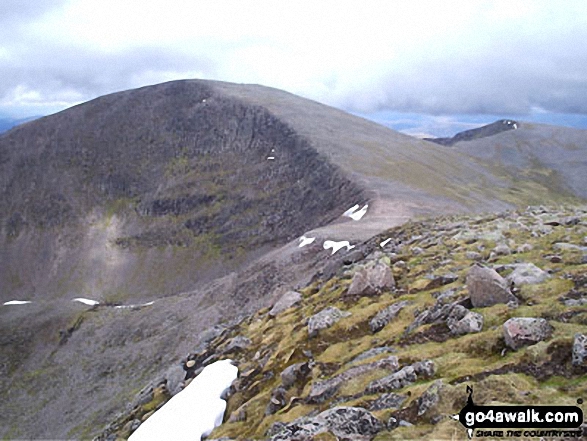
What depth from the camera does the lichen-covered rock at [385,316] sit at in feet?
66.6

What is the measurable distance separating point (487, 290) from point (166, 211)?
496 feet

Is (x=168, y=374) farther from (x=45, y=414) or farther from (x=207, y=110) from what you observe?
(x=207, y=110)

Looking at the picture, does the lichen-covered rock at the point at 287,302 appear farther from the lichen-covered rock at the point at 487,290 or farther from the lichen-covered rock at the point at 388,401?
the lichen-covered rock at the point at 388,401

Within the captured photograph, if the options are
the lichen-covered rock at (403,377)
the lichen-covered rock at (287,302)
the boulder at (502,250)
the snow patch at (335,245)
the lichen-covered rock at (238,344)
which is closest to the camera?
the lichen-covered rock at (403,377)

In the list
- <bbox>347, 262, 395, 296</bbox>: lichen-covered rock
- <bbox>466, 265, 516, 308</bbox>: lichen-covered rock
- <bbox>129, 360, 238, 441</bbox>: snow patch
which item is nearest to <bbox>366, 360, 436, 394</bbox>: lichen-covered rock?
<bbox>466, 265, 516, 308</bbox>: lichen-covered rock

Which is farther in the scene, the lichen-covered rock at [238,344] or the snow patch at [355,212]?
the snow patch at [355,212]

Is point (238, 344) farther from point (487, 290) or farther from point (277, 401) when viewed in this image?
point (487, 290)

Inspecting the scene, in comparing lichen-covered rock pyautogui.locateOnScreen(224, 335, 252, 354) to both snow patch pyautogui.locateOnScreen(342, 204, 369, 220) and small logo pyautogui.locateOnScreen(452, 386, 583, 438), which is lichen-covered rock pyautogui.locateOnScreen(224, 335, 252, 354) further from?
snow patch pyautogui.locateOnScreen(342, 204, 369, 220)

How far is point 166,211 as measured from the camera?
6319 inches

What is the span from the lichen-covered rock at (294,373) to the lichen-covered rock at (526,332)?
787 cm

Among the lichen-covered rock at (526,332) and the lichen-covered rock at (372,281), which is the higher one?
the lichen-covered rock at (526,332)

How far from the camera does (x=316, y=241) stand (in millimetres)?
71188

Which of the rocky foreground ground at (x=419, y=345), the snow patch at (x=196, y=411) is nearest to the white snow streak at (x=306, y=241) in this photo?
the rocky foreground ground at (x=419, y=345)

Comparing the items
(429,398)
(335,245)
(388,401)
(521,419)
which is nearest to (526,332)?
(429,398)
